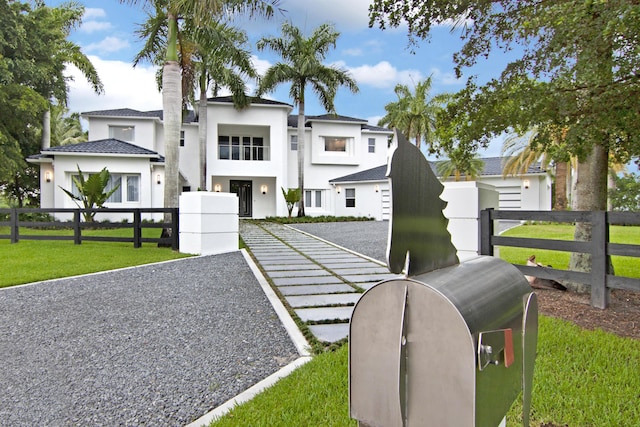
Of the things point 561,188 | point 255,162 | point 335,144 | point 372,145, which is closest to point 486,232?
point 561,188

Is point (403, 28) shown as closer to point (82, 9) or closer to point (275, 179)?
point (275, 179)

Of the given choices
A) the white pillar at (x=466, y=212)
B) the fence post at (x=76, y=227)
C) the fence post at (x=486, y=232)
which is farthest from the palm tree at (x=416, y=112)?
the fence post at (x=486, y=232)

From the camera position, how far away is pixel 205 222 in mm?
10391

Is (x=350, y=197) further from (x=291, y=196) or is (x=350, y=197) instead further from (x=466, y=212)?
(x=466, y=212)

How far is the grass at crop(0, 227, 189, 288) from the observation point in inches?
294

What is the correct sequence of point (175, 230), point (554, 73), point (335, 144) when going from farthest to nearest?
point (335, 144) < point (175, 230) < point (554, 73)

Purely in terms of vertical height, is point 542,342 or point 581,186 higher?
point 581,186

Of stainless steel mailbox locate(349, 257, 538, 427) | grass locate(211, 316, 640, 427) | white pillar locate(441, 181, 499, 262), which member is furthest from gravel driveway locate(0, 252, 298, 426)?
white pillar locate(441, 181, 499, 262)

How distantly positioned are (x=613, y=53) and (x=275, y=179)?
23.3m

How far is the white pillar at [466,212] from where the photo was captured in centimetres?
633

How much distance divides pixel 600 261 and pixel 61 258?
10.6 meters

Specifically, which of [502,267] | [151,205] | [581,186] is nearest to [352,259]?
[581,186]

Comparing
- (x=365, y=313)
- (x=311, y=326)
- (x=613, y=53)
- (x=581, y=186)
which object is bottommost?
(x=311, y=326)

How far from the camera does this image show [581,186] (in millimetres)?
6344
